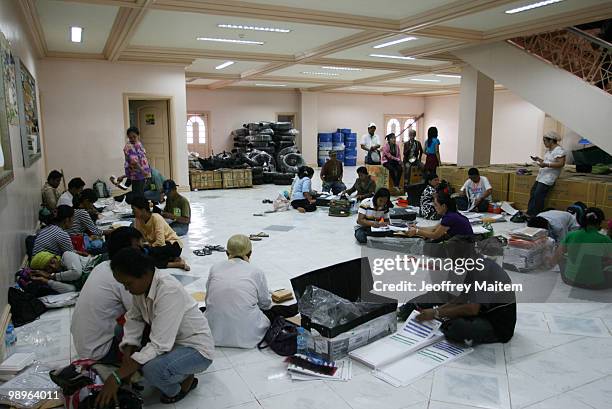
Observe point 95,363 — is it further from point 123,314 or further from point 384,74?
point 384,74

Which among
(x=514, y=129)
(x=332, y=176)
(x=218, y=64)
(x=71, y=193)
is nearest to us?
(x=71, y=193)

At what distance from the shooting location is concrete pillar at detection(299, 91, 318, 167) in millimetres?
18469

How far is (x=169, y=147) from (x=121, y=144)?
3.69 ft

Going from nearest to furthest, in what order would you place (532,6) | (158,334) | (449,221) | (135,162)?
(158,334) → (449,221) → (532,6) → (135,162)

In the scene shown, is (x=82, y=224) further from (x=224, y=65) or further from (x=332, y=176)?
(x=224, y=65)

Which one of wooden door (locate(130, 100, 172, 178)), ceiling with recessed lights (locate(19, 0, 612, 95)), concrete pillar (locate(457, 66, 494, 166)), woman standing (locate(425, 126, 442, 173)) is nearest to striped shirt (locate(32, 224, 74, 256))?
ceiling with recessed lights (locate(19, 0, 612, 95))

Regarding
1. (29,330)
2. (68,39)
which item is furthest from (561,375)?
(68,39)

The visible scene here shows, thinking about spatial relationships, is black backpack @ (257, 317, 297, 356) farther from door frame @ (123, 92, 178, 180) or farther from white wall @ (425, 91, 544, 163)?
white wall @ (425, 91, 544, 163)

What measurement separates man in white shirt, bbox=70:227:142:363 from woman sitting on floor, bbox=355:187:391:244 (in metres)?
3.96

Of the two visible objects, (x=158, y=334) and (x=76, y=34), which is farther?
(x=76, y=34)

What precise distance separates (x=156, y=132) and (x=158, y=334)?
32.6 feet

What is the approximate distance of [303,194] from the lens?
905 cm

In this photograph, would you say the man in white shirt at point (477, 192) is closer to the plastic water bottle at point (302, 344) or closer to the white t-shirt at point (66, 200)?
the plastic water bottle at point (302, 344)

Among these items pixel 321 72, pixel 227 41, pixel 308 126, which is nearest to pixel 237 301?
pixel 227 41
